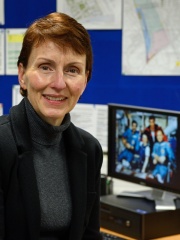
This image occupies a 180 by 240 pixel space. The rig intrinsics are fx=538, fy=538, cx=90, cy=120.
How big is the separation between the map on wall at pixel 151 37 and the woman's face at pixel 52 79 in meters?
1.26

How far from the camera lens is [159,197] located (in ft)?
8.39

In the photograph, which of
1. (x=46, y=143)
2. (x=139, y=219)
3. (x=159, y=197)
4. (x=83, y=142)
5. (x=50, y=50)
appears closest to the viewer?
(x=50, y=50)

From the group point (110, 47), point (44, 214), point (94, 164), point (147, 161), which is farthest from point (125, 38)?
point (44, 214)

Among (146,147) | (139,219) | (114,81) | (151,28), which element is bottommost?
(139,219)

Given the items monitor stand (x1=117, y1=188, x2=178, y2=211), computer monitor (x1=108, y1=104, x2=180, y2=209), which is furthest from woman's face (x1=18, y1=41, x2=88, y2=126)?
monitor stand (x1=117, y1=188, x2=178, y2=211)

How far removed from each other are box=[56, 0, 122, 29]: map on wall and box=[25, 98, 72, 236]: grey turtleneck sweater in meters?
1.40

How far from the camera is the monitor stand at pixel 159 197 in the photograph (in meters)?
2.43

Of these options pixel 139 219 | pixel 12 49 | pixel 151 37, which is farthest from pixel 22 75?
pixel 12 49

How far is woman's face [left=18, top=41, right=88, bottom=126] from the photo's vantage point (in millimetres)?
1467

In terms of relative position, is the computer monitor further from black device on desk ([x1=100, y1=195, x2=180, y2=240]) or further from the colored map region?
the colored map region

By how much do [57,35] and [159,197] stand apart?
51.3 inches

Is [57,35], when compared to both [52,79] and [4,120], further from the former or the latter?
[4,120]

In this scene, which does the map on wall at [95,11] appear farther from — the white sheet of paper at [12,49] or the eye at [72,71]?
the eye at [72,71]

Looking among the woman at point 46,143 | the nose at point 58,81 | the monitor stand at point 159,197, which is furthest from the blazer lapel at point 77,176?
the monitor stand at point 159,197
